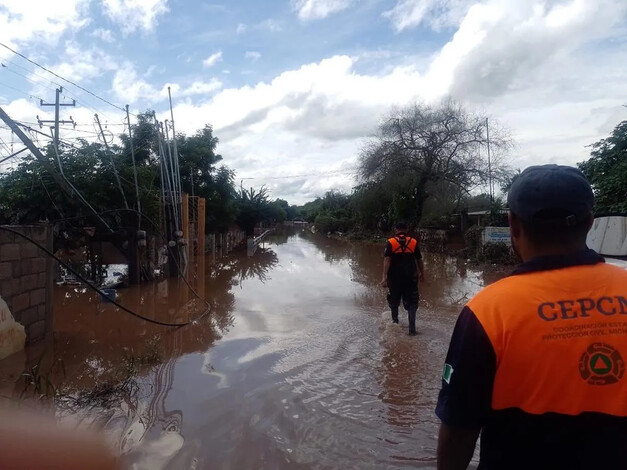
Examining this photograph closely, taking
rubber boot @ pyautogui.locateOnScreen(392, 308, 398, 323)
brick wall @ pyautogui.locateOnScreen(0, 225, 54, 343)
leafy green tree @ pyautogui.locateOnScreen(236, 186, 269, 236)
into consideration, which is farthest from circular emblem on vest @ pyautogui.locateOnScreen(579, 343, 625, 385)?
leafy green tree @ pyautogui.locateOnScreen(236, 186, 269, 236)

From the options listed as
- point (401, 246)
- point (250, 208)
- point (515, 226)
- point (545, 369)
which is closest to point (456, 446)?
point (545, 369)

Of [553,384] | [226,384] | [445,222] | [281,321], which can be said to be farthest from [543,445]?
[445,222]

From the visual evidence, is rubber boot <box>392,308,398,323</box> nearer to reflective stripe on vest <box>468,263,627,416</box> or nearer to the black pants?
the black pants

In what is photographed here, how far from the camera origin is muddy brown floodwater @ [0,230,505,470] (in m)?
3.89

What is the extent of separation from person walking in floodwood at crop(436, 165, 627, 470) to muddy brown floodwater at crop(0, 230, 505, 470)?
2.53 metres

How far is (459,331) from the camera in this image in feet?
4.66

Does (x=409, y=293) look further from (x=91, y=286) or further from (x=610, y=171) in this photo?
(x=610, y=171)

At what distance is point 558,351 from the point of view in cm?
135

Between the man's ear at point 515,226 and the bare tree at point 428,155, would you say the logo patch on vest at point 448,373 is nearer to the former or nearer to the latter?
the man's ear at point 515,226

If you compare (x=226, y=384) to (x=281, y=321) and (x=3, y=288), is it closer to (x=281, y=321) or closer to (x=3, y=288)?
(x=3, y=288)

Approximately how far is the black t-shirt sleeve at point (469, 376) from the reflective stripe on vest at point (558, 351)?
0.02 metres

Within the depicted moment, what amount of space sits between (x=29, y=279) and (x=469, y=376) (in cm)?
657

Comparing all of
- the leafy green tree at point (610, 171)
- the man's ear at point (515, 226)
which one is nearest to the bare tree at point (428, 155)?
the leafy green tree at point (610, 171)

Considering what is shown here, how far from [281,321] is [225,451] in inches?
203
